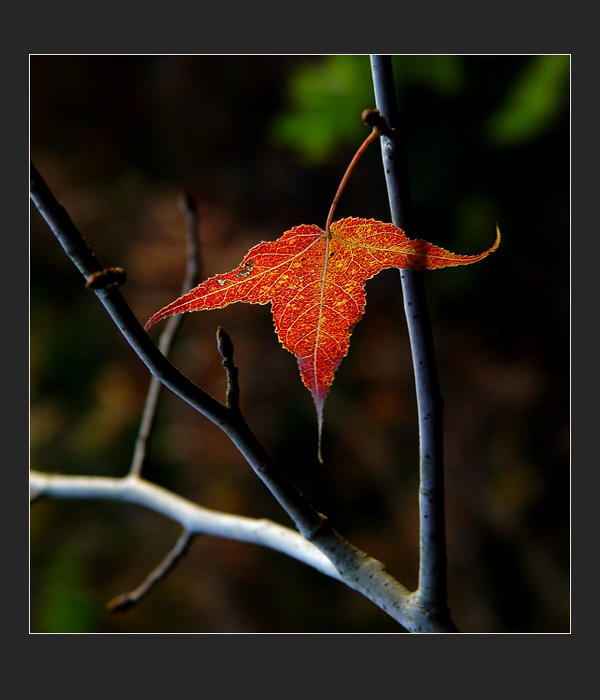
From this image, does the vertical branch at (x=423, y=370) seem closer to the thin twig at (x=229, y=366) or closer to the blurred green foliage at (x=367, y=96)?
the thin twig at (x=229, y=366)

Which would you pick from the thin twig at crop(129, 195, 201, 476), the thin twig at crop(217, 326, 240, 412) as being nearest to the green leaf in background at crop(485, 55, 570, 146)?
the thin twig at crop(129, 195, 201, 476)

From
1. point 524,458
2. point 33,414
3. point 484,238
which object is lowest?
point 524,458

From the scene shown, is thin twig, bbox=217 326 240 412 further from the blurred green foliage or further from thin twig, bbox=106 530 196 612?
the blurred green foliage

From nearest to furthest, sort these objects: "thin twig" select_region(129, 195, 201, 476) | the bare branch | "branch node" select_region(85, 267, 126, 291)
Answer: "branch node" select_region(85, 267, 126, 291) → the bare branch → "thin twig" select_region(129, 195, 201, 476)

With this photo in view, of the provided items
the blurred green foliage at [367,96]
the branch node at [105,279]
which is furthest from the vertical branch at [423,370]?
the blurred green foliage at [367,96]

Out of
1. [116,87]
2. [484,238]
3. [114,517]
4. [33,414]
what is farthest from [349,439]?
[116,87]

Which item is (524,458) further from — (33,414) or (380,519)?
(33,414)

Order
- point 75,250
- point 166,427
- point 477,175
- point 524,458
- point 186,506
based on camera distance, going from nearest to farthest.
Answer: point 75,250 → point 186,506 → point 477,175 → point 524,458 → point 166,427

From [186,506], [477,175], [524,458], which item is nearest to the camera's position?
[186,506]
